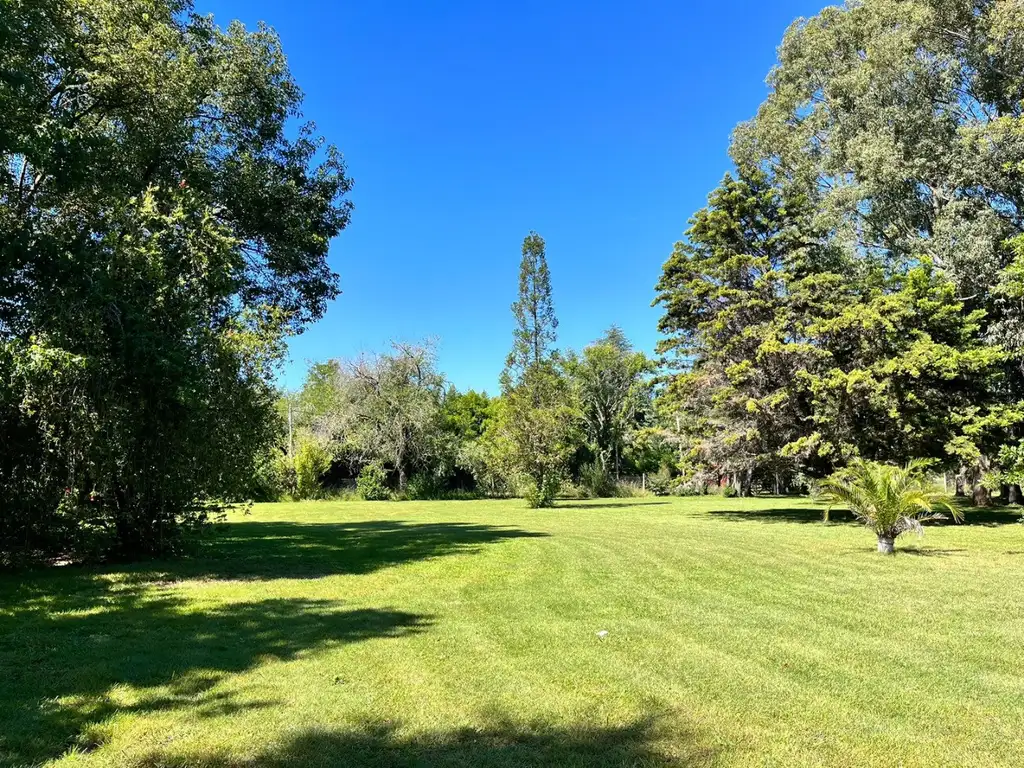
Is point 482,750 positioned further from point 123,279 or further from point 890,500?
point 890,500

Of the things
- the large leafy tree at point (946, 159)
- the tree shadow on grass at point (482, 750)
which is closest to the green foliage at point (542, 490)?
the large leafy tree at point (946, 159)

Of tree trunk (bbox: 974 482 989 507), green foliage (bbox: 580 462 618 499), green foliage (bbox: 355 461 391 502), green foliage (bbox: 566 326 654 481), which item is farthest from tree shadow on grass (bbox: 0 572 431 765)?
green foliage (bbox: 566 326 654 481)

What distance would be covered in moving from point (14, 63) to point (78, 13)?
268cm

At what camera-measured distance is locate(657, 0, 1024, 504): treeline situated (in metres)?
17.3

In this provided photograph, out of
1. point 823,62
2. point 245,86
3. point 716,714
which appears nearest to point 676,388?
point 823,62

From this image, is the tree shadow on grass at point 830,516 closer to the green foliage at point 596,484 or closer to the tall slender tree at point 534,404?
the tall slender tree at point 534,404

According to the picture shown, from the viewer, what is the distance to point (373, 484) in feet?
112

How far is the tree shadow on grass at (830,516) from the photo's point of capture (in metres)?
17.3

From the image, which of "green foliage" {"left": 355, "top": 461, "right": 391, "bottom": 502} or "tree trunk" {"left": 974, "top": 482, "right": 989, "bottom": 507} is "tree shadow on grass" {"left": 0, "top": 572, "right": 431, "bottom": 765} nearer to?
"tree trunk" {"left": 974, "top": 482, "right": 989, "bottom": 507}

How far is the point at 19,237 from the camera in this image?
325 inches

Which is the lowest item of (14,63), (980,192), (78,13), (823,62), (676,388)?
(676,388)

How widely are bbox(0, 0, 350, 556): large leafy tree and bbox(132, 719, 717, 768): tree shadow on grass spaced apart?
6495 mm

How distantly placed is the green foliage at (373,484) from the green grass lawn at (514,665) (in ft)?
81.7

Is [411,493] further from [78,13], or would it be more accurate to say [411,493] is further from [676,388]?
[78,13]
